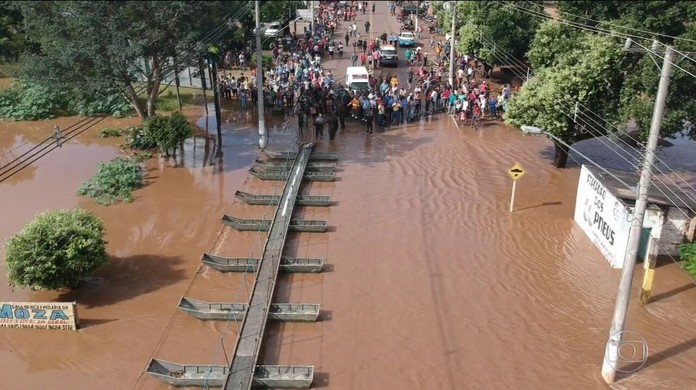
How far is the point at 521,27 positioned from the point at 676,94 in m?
18.2

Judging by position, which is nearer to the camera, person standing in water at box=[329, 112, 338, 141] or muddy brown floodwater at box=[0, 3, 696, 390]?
muddy brown floodwater at box=[0, 3, 696, 390]

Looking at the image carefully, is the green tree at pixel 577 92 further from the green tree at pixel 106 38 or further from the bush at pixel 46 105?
the bush at pixel 46 105

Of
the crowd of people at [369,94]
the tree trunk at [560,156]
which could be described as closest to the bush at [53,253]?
the crowd of people at [369,94]

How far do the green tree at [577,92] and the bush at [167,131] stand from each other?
12.3m

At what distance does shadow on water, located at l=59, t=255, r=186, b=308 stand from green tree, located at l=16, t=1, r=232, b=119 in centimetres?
934

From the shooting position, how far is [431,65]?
4291 centimetres

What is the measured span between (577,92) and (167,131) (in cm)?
1498

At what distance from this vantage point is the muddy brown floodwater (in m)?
12.3

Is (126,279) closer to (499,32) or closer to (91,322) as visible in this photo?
(91,322)

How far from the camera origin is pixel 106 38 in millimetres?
22703

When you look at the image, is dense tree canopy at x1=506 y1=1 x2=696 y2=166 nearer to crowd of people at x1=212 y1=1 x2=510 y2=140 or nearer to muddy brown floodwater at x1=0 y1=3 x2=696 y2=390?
muddy brown floodwater at x1=0 y1=3 x2=696 y2=390

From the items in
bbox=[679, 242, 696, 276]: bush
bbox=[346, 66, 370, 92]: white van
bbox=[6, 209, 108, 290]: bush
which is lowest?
bbox=[679, 242, 696, 276]: bush

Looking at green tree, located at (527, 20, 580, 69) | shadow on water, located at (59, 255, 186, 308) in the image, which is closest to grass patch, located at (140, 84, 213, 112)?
shadow on water, located at (59, 255, 186, 308)

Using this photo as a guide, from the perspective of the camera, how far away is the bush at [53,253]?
13.8 meters
